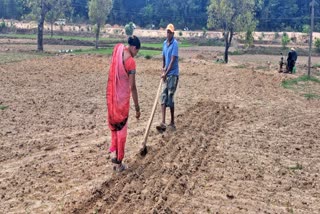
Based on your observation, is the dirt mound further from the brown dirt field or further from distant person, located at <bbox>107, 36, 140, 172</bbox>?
distant person, located at <bbox>107, 36, 140, 172</bbox>

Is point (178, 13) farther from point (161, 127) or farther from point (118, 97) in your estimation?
point (118, 97)

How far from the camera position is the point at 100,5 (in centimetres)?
3931

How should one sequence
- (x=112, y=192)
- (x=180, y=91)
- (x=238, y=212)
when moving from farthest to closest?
(x=180, y=91) < (x=112, y=192) < (x=238, y=212)

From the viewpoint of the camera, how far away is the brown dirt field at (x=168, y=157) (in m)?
5.11

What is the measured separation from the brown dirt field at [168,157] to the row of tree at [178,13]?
210ft

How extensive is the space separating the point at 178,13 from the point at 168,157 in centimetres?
7796

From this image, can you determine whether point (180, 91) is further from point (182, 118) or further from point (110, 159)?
point (110, 159)

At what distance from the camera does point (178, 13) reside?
8219 centimetres

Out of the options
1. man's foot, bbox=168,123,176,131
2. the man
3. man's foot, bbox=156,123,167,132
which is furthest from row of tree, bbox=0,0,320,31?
man's foot, bbox=156,123,167,132

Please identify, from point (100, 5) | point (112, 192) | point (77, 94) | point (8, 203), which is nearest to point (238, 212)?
point (112, 192)

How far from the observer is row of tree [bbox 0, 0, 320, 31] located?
243 feet

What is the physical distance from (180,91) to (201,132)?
5276mm

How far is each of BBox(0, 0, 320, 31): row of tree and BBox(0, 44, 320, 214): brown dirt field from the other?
6409 cm

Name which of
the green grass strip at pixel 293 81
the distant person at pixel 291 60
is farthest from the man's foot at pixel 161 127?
the distant person at pixel 291 60
